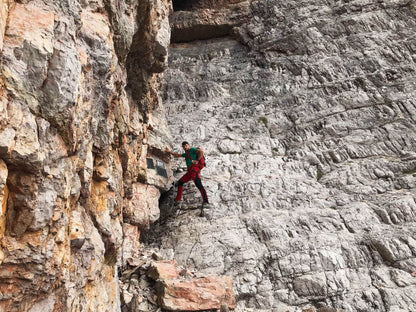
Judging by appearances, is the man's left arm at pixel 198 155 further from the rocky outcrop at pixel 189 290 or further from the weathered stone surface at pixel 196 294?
the weathered stone surface at pixel 196 294

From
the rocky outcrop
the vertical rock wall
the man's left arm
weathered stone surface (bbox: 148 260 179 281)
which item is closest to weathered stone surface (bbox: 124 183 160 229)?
the man's left arm

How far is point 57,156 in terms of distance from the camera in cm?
521

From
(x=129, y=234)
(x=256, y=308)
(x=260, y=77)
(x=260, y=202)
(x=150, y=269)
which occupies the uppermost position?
(x=260, y=77)

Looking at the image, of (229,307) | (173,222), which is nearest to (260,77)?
(173,222)

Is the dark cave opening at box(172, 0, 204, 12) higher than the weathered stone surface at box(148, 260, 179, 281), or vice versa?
the dark cave opening at box(172, 0, 204, 12)

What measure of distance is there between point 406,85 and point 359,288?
35.9 ft

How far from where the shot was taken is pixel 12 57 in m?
4.39

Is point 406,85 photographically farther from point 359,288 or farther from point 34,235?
point 34,235

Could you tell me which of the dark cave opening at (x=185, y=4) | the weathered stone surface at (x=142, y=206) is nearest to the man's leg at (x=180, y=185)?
the weathered stone surface at (x=142, y=206)

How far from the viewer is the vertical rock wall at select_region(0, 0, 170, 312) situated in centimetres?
442

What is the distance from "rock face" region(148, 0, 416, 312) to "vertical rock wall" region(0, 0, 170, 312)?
4683 mm

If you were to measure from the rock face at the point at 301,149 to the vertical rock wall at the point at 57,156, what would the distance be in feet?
15.4

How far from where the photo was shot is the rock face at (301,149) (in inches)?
412

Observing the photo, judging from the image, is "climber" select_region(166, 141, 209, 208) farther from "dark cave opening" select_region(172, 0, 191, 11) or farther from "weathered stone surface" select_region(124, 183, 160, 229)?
"dark cave opening" select_region(172, 0, 191, 11)
